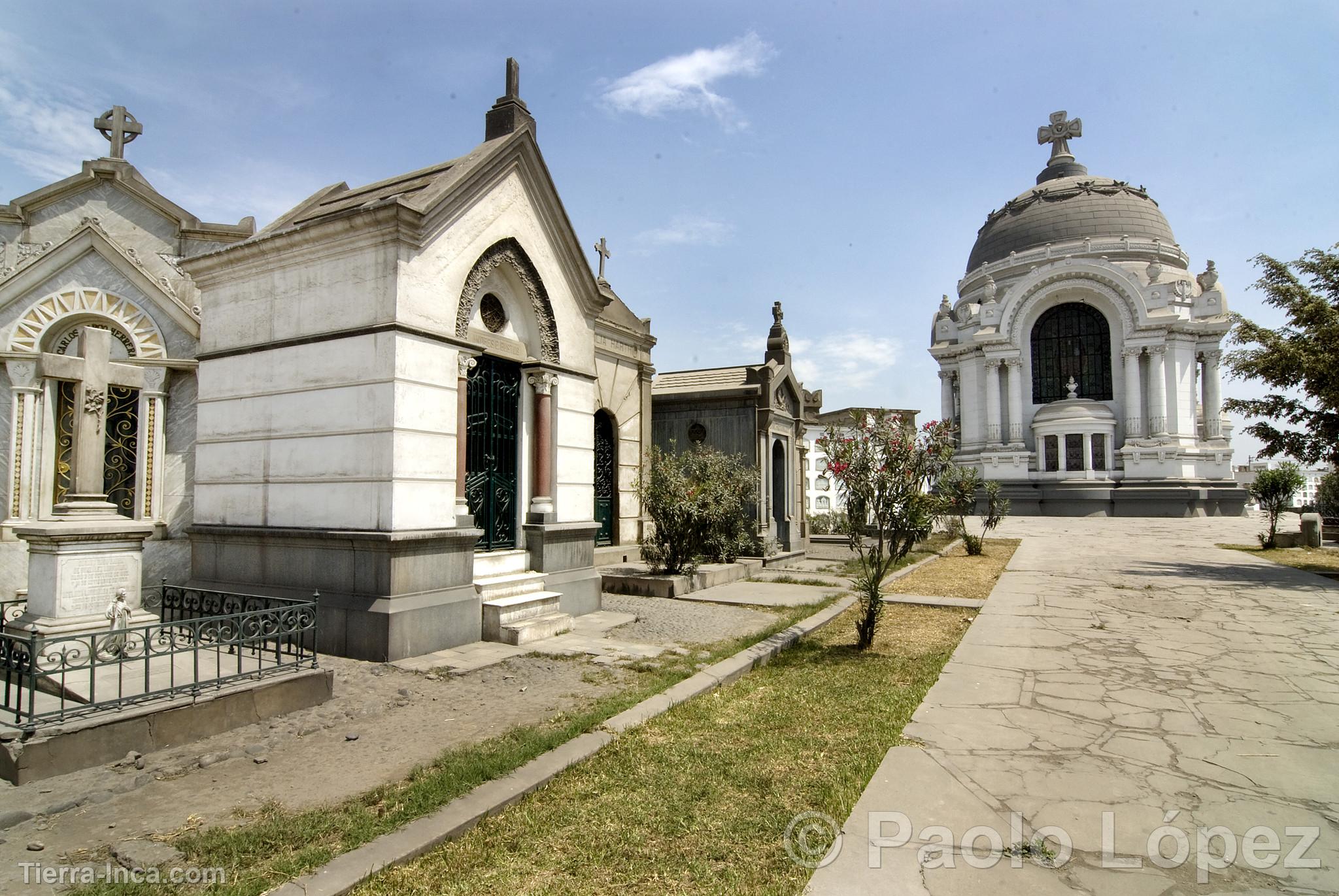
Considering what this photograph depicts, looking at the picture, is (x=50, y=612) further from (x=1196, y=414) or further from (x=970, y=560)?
(x=1196, y=414)

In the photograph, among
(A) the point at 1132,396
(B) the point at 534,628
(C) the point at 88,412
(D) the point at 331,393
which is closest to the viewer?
(C) the point at 88,412

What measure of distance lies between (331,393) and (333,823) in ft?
15.9

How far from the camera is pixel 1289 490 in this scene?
2183 centimetres

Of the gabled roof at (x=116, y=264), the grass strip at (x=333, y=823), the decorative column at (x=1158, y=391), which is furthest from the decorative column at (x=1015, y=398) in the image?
the grass strip at (x=333, y=823)

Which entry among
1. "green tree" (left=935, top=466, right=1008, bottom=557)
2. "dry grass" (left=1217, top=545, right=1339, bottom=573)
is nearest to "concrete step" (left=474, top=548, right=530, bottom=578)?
"green tree" (left=935, top=466, right=1008, bottom=557)

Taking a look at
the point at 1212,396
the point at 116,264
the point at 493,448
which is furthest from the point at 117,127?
the point at 1212,396

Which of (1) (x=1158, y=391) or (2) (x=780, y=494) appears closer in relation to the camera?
(2) (x=780, y=494)

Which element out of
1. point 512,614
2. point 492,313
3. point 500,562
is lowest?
point 512,614

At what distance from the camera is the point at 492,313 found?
9008 millimetres

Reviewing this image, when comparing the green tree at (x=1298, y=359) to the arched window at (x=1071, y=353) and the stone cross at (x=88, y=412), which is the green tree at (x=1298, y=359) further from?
the arched window at (x=1071, y=353)

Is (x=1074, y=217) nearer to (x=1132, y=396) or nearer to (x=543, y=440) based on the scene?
(x=1132, y=396)

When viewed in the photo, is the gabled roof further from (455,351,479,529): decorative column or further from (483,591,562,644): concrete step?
(483,591,562,644): concrete step

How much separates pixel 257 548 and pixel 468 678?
10.4 ft

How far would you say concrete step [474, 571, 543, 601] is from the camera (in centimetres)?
809
